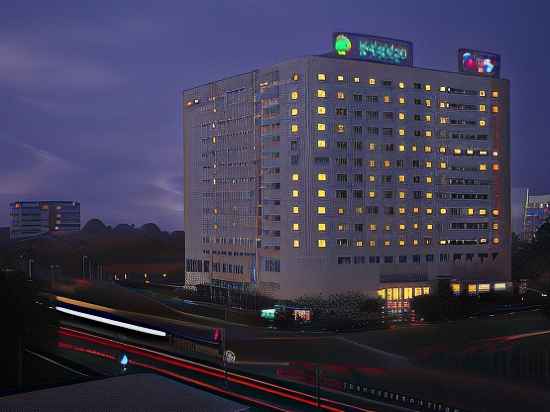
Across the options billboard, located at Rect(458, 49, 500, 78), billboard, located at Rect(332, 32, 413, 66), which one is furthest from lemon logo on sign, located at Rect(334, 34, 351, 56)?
billboard, located at Rect(458, 49, 500, 78)

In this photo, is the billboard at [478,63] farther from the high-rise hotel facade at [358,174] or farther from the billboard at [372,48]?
the billboard at [372,48]

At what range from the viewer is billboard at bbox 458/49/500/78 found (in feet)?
352

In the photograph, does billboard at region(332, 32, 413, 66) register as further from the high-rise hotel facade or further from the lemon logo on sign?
the high-rise hotel facade

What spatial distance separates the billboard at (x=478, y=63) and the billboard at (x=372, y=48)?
10.8 meters

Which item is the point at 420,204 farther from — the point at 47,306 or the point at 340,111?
the point at 47,306

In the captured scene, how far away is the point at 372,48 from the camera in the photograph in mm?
97312

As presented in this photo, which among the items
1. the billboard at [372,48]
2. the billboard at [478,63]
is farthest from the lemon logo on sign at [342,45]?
the billboard at [478,63]

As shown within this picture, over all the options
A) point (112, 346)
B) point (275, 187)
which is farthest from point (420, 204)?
point (112, 346)

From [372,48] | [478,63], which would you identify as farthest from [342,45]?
[478,63]

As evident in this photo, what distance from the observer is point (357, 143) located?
9538 centimetres

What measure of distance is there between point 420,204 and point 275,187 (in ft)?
72.8

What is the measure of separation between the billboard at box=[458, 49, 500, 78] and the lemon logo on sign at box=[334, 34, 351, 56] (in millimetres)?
22095

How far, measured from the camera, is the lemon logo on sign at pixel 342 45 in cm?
9488

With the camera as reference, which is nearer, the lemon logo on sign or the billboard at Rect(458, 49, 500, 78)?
the lemon logo on sign
